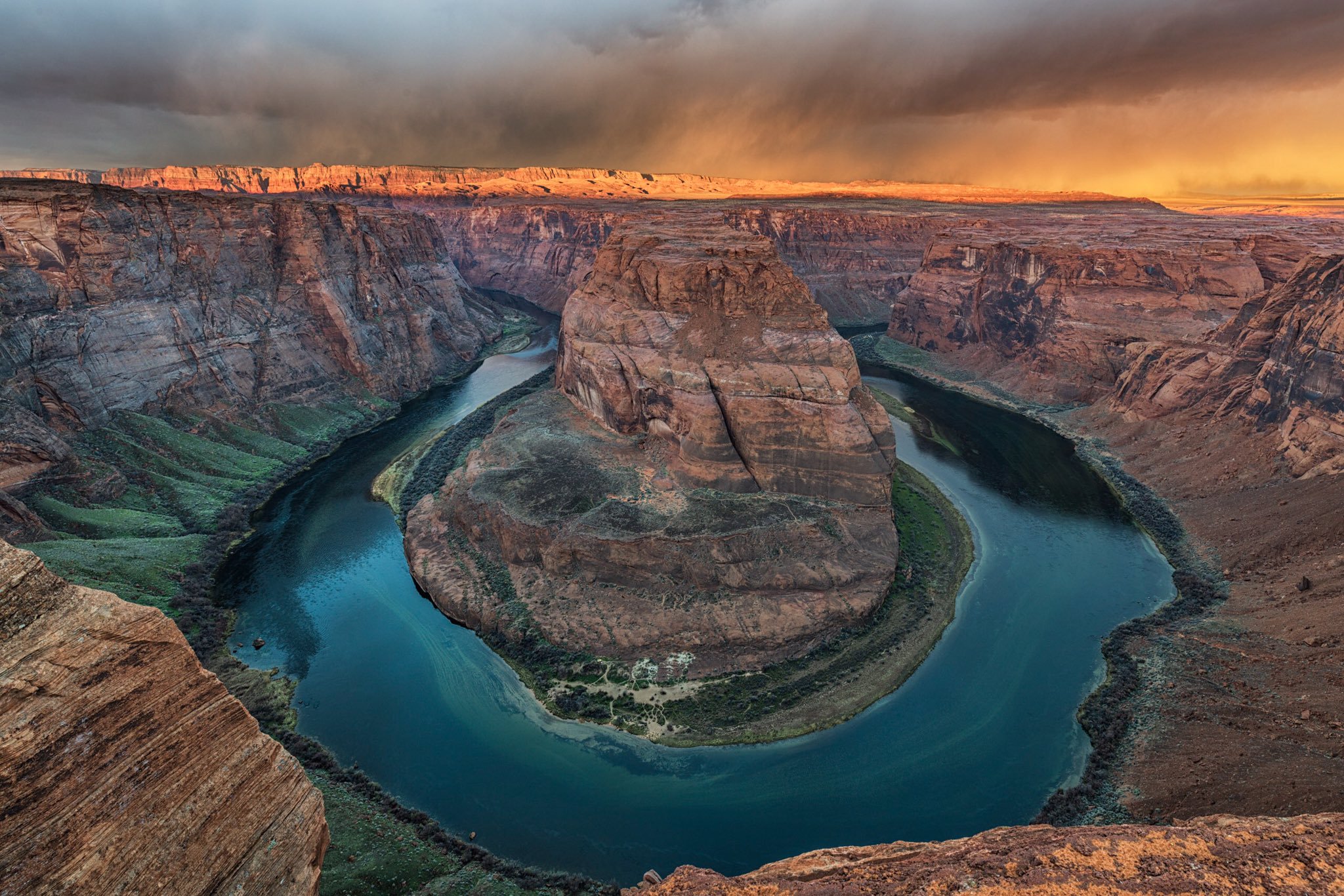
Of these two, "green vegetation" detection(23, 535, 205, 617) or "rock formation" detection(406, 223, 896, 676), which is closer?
"green vegetation" detection(23, 535, 205, 617)

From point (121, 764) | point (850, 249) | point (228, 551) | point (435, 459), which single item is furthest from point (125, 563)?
point (850, 249)

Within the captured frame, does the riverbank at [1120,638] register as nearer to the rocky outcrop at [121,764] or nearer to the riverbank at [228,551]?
the riverbank at [228,551]

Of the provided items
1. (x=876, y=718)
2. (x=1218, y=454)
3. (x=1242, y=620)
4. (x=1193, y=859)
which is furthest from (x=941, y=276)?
(x=1193, y=859)

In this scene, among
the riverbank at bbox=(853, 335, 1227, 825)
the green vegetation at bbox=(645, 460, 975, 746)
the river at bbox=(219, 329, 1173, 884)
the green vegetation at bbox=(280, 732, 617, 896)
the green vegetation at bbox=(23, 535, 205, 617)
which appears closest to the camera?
the green vegetation at bbox=(280, 732, 617, 896)

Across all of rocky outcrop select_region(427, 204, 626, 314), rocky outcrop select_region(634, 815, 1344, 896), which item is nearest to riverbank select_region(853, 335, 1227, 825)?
rocky outcrop select_region(634, 815, 1344, 896)

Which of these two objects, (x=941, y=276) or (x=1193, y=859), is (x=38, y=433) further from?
(x=941, y=276)

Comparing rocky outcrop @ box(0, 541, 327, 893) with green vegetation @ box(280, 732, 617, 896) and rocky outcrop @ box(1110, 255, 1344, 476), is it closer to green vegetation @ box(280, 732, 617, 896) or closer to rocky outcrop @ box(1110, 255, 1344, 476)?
green vegetation @ box(280, 732, 617, 896)
